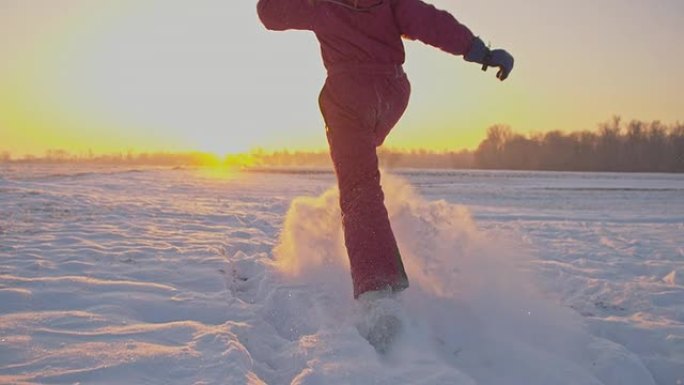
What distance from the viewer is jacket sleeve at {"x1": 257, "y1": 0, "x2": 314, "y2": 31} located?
2.79 m

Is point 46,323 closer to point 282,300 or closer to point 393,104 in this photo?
point 282,300

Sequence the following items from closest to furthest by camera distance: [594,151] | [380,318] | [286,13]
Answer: [380,318] → [286,13] → [594,151]

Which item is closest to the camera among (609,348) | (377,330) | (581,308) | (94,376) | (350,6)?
(94,376)

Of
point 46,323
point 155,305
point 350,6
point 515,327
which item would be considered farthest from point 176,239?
point 515,327

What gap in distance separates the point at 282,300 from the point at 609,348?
5.67ft

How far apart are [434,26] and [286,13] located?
2.68ft

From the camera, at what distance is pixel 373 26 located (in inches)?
109

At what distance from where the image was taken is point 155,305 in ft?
8.64

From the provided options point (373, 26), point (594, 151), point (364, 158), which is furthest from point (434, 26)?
point (594, 151)

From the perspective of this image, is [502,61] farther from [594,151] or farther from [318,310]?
[594,151]

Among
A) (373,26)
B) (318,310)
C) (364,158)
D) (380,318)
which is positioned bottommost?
(318,310)

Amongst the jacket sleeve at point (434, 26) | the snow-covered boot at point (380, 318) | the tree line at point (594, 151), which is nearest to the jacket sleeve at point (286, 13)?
the jacket sleeve at point (434, 26)

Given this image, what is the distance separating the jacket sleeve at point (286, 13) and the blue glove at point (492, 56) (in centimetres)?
90

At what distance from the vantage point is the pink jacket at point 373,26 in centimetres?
274
